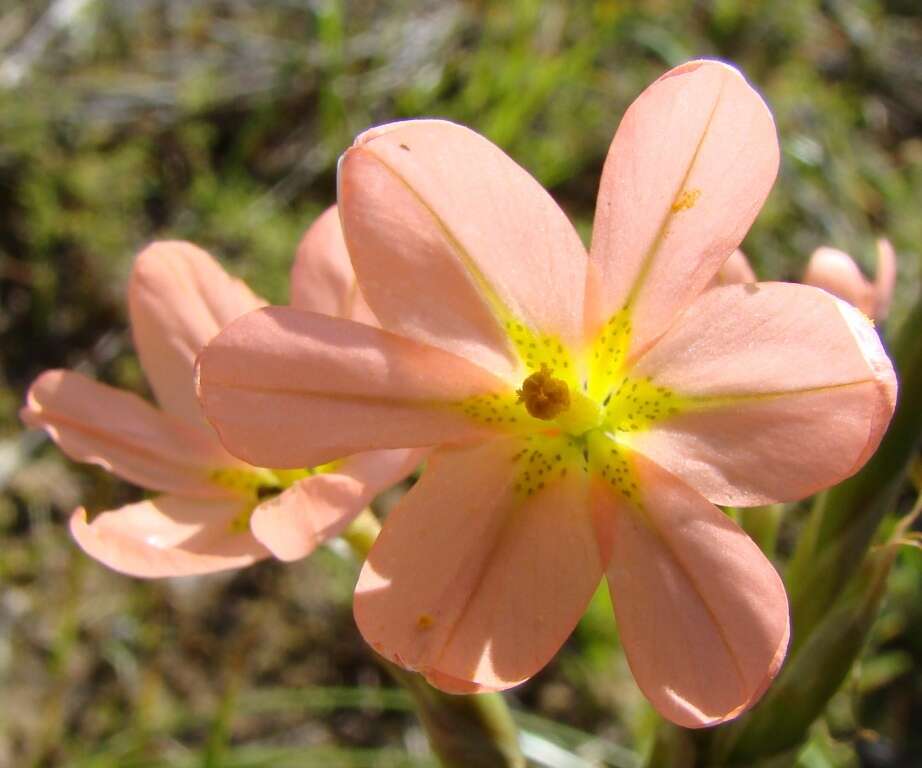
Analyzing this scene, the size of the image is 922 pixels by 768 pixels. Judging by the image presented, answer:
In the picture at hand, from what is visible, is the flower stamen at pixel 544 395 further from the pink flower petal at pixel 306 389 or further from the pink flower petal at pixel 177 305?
the pink flower petal at pixel 177 305

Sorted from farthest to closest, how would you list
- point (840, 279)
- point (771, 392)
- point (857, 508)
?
point (840, 279) < point (857, 508) < point (771, 392)

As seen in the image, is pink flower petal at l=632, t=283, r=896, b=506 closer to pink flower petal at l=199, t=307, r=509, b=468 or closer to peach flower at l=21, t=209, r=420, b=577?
pink flower petal at l=199, t=307, r=509, b=468

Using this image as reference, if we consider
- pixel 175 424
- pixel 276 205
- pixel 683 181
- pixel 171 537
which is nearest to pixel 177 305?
pixel 175 424

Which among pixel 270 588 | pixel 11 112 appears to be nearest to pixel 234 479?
pixel 270 588

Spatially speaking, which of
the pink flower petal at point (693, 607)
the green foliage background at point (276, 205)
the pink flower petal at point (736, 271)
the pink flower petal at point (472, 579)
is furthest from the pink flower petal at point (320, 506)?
the green foliage background at point (276, 205)

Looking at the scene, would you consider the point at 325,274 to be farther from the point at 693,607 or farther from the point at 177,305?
the point at 693,607

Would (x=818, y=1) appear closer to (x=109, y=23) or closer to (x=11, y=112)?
(x=109, y=23)
